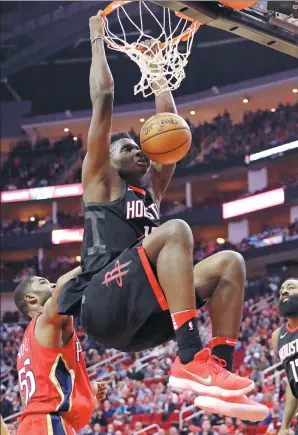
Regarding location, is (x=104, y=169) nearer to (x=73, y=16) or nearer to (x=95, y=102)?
(x=95, y=102)

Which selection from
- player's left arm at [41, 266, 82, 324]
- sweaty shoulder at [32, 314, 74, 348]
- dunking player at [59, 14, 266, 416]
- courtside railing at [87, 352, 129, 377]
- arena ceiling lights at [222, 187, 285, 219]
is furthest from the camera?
arena ceiling lights at [222, 187, 285, 219]

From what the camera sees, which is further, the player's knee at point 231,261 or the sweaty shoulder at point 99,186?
→ the sweaty shoulder at point 99,186

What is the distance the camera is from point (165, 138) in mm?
4996

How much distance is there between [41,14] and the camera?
33.2 meters

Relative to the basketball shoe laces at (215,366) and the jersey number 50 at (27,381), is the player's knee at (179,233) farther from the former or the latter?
the jersey number 50 at (27,381)

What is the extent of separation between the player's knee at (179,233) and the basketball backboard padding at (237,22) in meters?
1.71

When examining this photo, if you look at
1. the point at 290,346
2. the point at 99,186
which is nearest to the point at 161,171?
the point at 99,186

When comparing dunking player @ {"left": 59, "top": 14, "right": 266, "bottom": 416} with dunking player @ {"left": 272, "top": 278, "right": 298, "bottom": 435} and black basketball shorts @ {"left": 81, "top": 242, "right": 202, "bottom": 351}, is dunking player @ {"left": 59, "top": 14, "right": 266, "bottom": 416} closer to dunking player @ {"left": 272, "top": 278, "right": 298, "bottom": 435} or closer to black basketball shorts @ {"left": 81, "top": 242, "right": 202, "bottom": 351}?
black basketball shorts @ {"left": 81, "top": 242, "right": 202, "bottom": 351}

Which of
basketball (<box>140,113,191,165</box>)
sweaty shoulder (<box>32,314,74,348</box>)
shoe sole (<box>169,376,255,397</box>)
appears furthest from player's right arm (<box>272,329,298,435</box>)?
basketball (<box>140,113,191,165</box>)

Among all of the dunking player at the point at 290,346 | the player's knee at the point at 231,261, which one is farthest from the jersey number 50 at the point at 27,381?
the dunking player at the point at 290,346

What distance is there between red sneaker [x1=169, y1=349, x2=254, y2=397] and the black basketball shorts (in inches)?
14.1

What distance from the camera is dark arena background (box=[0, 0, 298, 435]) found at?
29156 mm

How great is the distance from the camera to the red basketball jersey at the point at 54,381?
229 inches

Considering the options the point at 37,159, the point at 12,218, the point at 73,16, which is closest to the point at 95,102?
the point at 73,16
